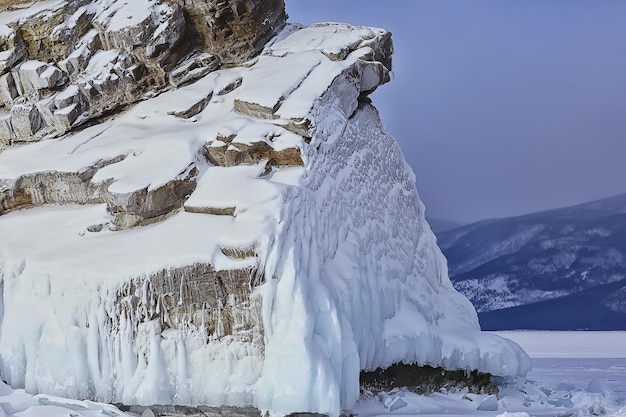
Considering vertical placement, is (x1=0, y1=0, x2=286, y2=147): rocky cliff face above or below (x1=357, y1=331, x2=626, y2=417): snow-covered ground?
above

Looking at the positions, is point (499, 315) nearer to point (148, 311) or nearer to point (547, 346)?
point (547, 346)

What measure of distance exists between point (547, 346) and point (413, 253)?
68.4ft

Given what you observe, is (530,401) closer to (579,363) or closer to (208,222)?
(208,222)

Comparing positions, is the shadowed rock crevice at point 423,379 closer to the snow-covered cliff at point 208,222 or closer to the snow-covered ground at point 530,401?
the snow-covered ground at point 530,401

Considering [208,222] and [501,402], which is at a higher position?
[208,222]

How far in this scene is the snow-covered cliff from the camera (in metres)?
10.5

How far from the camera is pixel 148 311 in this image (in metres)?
10.8

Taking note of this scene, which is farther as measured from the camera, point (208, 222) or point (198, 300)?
point (208, 222)

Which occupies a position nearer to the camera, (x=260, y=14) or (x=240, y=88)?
(x=240, y=88)

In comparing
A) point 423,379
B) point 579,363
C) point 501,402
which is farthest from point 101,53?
point 579,363

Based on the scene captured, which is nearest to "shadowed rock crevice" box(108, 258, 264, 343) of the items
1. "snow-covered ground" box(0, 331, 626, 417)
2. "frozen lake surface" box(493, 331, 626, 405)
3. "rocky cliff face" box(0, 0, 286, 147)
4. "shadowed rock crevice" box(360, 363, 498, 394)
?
"snow-covered ground" box(0, 331, 626, 417)

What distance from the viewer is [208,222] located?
11141 millimetres

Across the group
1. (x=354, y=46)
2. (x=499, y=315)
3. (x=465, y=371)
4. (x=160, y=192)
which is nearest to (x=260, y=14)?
(x=354, y=46)

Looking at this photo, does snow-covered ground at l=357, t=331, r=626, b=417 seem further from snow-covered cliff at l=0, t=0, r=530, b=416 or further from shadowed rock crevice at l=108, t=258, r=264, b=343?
shadowed rock crevice at l=108, t=258, r=264, b=343
